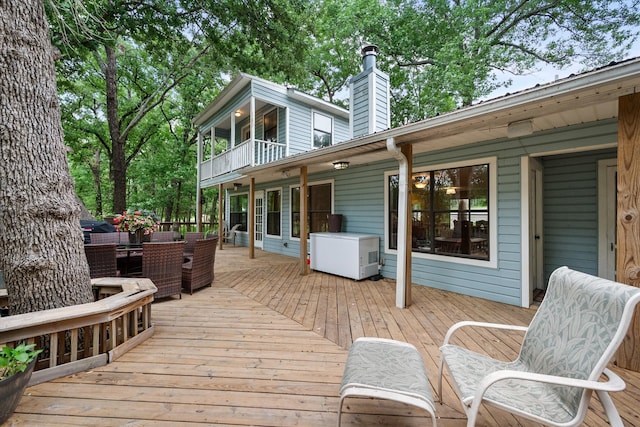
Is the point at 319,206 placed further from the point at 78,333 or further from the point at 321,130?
the point at 78,333

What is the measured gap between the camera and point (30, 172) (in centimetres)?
220

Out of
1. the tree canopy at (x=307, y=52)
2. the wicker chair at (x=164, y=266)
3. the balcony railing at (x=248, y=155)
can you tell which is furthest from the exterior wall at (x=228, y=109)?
the wicker chair at (x=164, y=266)

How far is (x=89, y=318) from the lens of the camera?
7.13 ft

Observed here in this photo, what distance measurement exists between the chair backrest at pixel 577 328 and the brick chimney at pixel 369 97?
4.74 meters

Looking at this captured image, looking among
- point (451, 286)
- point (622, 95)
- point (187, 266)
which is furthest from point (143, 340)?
point (622, 95)

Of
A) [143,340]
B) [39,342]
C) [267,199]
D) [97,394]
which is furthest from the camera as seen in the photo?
[267,199]

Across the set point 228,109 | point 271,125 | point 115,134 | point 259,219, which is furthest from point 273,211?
point 115,134

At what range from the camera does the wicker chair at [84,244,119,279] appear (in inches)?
137

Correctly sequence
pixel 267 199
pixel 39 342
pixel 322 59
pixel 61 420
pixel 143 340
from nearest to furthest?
1. pixel 61 420
2. pixel 39 342
3. pixel 143 340
4. pixel 267 199
5. pixel 322 59

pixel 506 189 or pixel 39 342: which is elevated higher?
pixel 506 189

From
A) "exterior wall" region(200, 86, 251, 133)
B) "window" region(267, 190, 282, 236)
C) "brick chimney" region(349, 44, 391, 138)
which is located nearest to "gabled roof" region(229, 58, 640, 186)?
"brick chimney" region(349, 44, 391, 138)

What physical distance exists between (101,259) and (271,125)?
273 inches

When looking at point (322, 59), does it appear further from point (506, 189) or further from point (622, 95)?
point (622, 95)

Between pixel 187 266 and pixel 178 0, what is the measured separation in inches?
177
